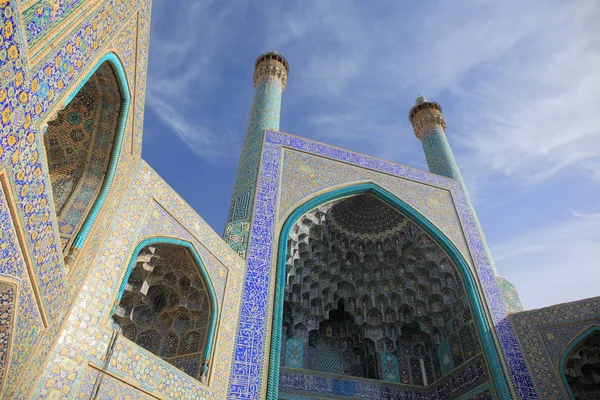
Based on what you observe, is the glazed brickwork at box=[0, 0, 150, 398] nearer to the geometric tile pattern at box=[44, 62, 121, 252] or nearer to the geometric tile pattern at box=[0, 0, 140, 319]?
the geometric tile pattern at box=[0, 0, 140, 319]

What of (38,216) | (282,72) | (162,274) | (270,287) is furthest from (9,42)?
(282,72)

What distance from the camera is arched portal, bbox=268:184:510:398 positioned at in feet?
24.9

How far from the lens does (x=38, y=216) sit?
294 cm

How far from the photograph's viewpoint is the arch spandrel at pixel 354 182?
7.45 metres

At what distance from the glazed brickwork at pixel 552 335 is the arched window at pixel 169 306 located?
4661mm

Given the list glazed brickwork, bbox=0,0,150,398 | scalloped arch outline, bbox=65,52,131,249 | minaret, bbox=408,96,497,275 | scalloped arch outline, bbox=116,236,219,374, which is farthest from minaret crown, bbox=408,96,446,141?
glazed brickwork, bbox=0,0,150,398

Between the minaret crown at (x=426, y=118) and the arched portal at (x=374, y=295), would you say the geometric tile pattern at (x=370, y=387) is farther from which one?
the minaret crown at (x=426, y=118)

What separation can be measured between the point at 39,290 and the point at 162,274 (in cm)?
224

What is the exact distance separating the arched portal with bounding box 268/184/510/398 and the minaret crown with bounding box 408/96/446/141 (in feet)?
12.5

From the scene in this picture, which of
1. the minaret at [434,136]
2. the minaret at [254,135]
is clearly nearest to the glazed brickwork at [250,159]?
the minaret at [254,135]

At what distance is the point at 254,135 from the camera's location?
8.21 meters

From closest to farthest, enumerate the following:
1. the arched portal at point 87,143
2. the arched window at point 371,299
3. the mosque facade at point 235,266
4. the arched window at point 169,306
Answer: the mosque facade at point 235,266 < the arched portal at point 87,143 < the arched window at point 169,306 < the arched window at point 371,299

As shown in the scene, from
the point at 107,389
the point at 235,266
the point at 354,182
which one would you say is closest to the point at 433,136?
the point at 354,182

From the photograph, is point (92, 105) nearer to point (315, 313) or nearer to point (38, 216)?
point (38, 216)
